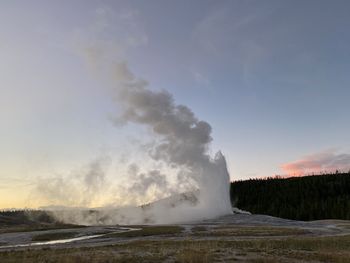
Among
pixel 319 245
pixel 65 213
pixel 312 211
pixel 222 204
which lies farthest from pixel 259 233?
pixel 65 213

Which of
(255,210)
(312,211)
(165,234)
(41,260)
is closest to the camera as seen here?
(41,260)

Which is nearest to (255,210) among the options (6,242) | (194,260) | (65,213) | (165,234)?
(65,213)

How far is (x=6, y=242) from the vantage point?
63000 mm

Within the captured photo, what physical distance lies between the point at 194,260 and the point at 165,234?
1486 inches

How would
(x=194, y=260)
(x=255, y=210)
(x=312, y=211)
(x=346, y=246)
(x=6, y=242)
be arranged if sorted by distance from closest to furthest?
1. (x=194, y=260)
2. (x=346, y=246)
3. (x=6, y=242)
4. (x=312, y=211)
5. (x=255, y=210)

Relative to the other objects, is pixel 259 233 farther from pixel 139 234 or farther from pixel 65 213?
pixel 65 213

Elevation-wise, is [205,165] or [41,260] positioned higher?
[205,165]

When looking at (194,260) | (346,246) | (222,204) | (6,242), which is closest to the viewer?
(194,260)

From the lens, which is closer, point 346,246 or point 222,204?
point 346,246

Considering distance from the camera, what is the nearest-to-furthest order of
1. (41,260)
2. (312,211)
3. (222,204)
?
(41,260) < (222,204) < (312,211)

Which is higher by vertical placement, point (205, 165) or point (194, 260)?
point (205, 165)

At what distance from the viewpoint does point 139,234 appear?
6731cm

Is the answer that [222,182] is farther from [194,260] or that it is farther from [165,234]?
[194,260]

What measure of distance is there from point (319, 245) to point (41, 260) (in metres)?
28.7
